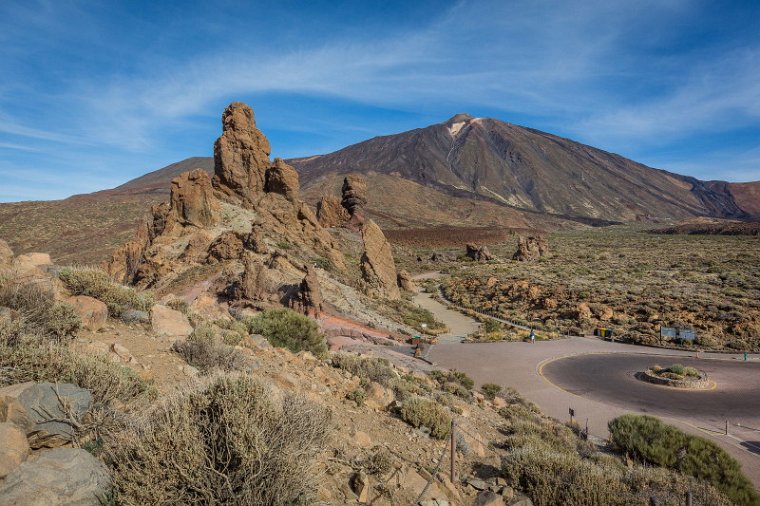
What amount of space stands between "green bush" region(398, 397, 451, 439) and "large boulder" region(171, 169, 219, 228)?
70.6 feet

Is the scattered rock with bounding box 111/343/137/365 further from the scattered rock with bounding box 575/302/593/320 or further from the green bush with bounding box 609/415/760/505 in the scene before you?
the scattered rock with bounding box 575/302/593/320

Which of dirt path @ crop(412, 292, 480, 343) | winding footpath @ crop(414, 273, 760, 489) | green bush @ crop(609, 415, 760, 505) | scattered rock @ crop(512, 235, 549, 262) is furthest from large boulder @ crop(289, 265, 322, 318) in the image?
scattered rock @ crop(512, 235, 549, 262)

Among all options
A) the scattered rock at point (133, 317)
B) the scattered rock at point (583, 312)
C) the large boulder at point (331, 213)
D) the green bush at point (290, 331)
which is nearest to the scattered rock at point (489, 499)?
the scattered rock at point (133, 317)

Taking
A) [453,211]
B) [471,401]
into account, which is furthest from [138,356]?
[453,211]

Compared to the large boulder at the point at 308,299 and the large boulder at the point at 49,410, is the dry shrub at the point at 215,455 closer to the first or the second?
the large boulder at the point at 49,410

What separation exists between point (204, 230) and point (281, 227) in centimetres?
532

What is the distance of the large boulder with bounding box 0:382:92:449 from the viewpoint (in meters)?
3.14

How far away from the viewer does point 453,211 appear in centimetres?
11350

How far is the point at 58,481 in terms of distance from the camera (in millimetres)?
2676

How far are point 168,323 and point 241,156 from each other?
2494 centimetres

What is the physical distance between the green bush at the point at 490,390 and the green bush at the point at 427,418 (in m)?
5.47

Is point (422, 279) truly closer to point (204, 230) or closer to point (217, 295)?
point (204, 230)

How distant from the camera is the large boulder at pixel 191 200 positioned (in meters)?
24.6

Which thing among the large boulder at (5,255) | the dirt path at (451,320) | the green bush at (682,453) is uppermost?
the large boulder at (5,255)
